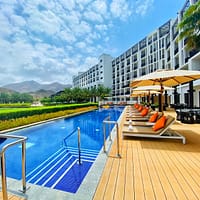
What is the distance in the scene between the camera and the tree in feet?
28.0

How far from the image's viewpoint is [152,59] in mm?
37094

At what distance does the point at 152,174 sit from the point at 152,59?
3771 centimetres

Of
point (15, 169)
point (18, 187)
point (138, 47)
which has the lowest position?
point (15, 169)

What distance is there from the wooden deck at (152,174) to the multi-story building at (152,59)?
601 inches

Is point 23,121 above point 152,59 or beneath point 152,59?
beneath

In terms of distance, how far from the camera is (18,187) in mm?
2822

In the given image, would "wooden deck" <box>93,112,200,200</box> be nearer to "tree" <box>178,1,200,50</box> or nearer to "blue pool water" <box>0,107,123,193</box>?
"blue pool water" <box>0,107,123,193</box>

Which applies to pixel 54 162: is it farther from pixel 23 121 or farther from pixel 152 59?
pixel 152 59

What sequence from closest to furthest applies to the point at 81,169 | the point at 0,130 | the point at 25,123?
the point at 81,169 < the point at 0,130 < the point at 25,123

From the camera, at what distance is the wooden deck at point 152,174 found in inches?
96.4

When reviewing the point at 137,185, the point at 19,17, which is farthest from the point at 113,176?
the point at 19,17

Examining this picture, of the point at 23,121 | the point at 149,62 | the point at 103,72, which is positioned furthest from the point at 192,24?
the point at 103,72

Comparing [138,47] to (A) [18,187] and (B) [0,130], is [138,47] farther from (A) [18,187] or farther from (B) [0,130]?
(A) [18,187]

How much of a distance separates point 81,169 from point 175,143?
3.16 meters
